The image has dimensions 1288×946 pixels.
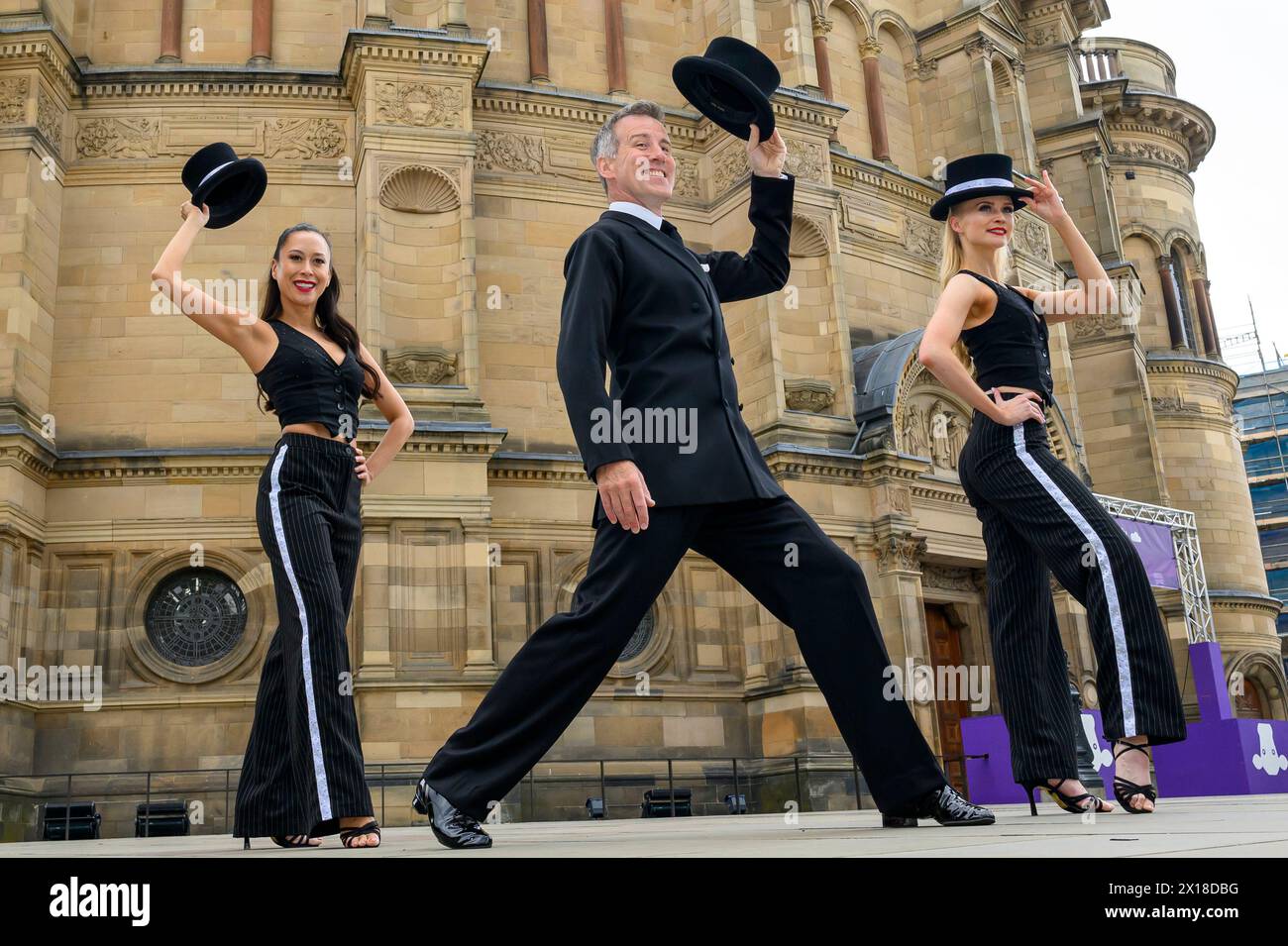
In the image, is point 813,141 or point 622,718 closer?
point 622,718

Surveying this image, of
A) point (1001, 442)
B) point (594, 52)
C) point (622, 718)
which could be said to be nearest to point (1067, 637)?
point (622, 718)

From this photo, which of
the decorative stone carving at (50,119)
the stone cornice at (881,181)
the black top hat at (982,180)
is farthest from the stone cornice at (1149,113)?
the black top hat at (982,180)

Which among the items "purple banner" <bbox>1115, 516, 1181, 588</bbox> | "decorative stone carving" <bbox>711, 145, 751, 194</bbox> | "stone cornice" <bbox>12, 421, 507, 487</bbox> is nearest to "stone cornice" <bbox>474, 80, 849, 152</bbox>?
"decorative stone carving" <bbox>711, 145, 751, 194</bbox>

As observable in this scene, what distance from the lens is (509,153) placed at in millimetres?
18391

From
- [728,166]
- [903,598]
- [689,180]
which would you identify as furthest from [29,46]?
[903,598]

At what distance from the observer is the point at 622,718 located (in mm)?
16641

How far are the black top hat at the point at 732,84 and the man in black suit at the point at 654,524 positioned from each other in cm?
9

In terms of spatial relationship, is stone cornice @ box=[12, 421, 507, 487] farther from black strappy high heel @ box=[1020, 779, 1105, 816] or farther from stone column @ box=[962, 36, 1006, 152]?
stone column @ box=[962, 36, 1006, 152]

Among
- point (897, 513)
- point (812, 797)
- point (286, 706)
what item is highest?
point (897, 513)

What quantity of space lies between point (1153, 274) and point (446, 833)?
31.1 meters

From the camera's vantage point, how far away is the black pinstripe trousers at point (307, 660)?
15.0 feet

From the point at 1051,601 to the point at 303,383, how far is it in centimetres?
330

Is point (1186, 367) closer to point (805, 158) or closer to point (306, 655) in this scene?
point (805, 158)

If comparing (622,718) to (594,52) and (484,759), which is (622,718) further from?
(484,759)
